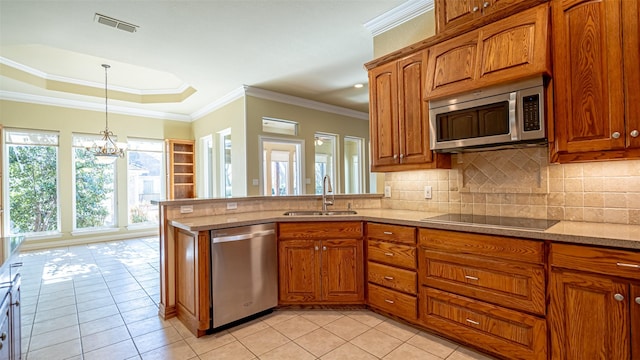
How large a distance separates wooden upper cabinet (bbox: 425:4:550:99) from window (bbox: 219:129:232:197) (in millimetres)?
4742

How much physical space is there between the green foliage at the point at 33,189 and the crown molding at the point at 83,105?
868mm

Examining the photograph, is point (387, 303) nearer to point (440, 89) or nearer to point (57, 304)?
point (440, 89)

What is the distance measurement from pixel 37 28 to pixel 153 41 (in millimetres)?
1072

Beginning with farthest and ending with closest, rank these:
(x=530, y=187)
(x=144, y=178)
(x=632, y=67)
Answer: (x=144, y=178)
(x=530, y=187)
(x=632, y=67)

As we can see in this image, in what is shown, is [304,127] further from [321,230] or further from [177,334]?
[177,334]

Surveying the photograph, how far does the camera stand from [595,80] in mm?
1764

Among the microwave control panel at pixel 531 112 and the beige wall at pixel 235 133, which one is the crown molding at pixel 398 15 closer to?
the microwave control panel at pixel 531 112

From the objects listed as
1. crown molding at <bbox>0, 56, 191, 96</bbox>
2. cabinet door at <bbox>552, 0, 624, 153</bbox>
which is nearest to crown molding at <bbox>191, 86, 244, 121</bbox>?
crown molding at <bbox>0, 56, 191, 96</bbox>

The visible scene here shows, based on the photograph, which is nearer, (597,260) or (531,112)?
(597,260)

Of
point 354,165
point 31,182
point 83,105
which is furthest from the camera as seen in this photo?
point 354,165

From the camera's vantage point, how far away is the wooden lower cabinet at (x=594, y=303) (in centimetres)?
146

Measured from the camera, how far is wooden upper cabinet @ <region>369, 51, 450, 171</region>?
254 cm

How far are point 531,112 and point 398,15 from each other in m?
1.77

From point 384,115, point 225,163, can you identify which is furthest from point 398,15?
point 225,163
